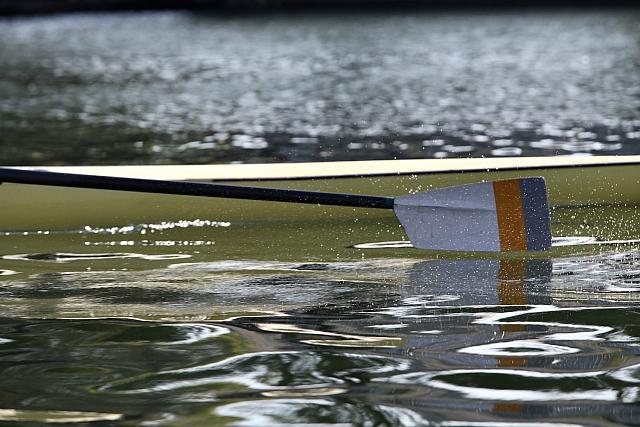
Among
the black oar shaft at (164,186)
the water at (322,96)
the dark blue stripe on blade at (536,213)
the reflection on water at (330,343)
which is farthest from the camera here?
the water at (322,96)

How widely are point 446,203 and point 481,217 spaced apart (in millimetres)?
132

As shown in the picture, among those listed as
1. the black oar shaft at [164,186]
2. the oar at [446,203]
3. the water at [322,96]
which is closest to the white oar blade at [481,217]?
the oar at [446,203]

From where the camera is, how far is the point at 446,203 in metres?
4.20

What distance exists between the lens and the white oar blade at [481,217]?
13.3ft

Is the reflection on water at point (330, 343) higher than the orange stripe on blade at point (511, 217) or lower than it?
lower

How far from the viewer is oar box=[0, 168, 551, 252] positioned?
3947mm

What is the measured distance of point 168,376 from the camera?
2871mm

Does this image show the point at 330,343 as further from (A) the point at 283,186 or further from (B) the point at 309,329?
(A) the point at 283,186

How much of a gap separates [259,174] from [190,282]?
0.98 meters

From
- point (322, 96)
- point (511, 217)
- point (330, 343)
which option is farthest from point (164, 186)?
point (322, 96)

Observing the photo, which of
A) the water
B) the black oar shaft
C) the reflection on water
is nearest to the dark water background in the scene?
the reflection on water

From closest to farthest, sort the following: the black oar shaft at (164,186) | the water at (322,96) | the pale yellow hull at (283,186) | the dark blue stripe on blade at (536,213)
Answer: the black oar shaft at (164,186) < the dark blue stripe on blade at (536,213) < the pale yellow hull at (283,186) < the water at (322,96)

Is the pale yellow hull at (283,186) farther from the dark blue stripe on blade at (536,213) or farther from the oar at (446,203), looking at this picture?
the dark blue stripe on blade at (536,213)

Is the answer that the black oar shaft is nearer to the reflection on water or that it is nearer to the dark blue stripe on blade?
the reflection on water
